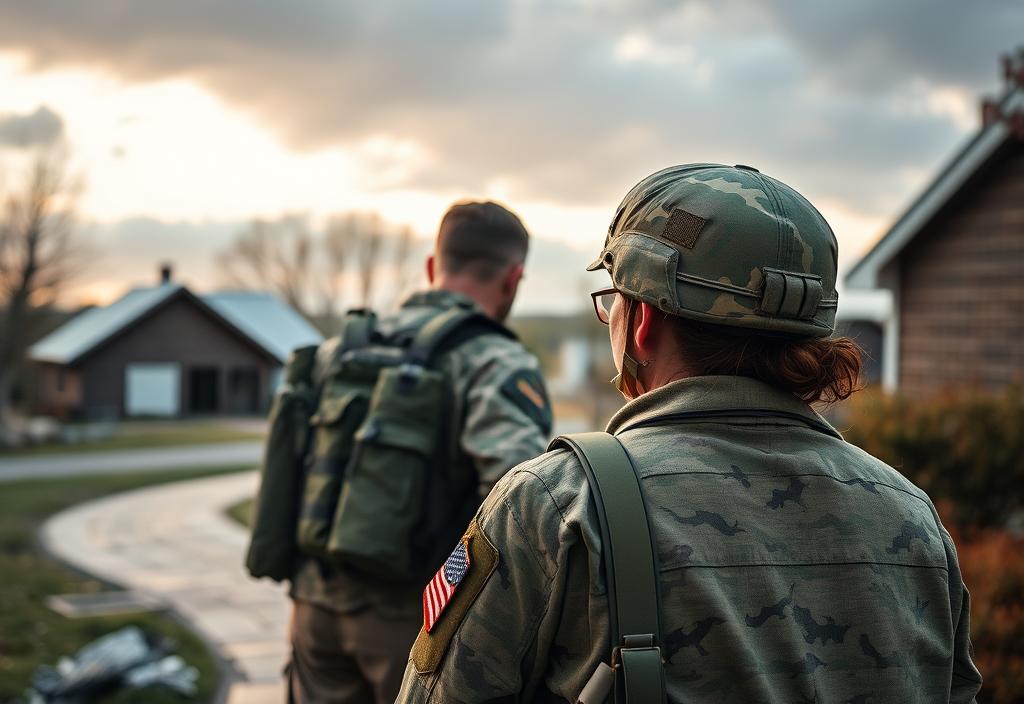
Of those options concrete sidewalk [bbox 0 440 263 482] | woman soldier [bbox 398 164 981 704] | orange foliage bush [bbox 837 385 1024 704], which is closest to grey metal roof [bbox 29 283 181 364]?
concrete sidewalk [bbox 0 440 263 482]

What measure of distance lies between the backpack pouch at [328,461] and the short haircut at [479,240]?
559 millimetres

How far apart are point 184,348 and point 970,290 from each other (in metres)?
12.8

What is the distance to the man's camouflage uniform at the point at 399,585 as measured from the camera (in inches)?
108

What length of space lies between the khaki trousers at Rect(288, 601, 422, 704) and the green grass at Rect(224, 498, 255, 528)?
350 inches

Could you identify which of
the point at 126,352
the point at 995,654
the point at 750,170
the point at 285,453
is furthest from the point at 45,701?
the point at 126,352

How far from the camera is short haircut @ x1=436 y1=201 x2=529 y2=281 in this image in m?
3.23

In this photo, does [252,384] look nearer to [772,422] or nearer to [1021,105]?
[1021,105]

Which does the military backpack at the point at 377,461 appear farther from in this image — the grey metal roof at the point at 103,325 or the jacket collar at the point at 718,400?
the grey metal roof at the point at 103,325

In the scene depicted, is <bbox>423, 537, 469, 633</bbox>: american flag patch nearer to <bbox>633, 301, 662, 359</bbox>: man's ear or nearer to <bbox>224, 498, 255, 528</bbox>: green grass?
<bbox>633, 301, 662, 359</bbox>: man's ear

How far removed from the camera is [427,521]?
285 centimetres

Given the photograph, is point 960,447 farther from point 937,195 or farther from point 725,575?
point 725,575

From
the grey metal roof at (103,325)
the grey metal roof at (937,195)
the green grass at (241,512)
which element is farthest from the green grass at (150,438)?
the grey metal roof at (937,195)

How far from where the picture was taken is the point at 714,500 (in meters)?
1.38

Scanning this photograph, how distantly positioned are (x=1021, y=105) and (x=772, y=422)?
795cm
